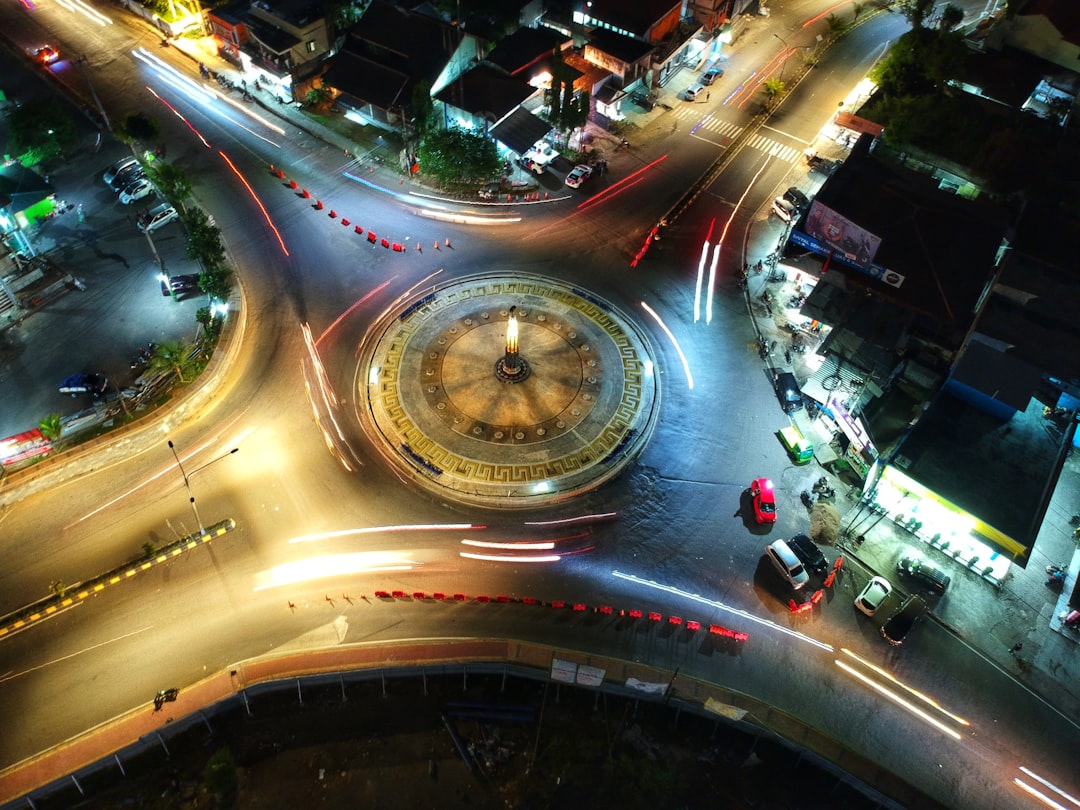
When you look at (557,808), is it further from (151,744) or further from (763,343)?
(763,343)

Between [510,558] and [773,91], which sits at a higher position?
[773,91]

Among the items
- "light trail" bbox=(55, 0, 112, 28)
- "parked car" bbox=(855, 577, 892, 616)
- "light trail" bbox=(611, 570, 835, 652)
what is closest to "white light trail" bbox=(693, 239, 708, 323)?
"light trail" bbox=(611, 570, 835, 652)

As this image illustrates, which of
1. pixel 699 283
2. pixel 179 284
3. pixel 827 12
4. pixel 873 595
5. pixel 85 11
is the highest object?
pixel 85 11

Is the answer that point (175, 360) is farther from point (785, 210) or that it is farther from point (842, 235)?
point (785, 210)

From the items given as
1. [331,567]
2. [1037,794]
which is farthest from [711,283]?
[1037,794]

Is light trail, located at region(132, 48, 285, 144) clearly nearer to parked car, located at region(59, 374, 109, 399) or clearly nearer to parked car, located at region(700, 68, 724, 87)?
parked car, located at region(59, 374, 109, 399)
